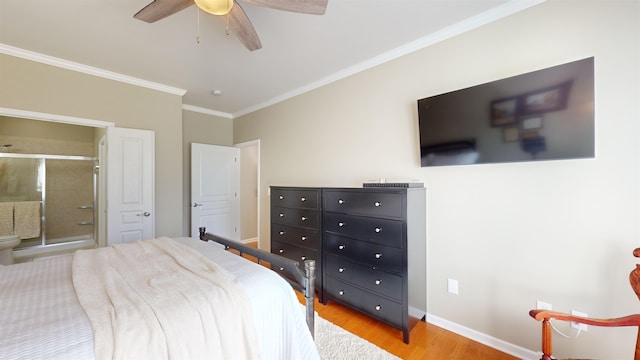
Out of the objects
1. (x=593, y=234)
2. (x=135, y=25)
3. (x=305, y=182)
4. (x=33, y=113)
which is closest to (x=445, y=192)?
(x=593, y=234)

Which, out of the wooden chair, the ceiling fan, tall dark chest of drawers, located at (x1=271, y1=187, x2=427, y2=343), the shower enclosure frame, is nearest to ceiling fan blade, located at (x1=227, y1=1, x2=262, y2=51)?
the ceiling fan

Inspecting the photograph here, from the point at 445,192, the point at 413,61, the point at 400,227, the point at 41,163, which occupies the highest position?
the point at 413,61

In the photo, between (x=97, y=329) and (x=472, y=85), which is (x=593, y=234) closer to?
(x=472, y=85)

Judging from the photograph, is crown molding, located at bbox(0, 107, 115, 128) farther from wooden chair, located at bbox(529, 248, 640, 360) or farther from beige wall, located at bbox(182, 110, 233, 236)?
wooden chair, located at bbox(529, 248, 640, 360)

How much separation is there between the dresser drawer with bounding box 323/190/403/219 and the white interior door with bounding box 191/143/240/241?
268cm

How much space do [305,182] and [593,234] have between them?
2733 millimetres

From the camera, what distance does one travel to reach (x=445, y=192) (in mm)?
2152

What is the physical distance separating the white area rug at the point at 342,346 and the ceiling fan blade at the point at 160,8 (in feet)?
8.34

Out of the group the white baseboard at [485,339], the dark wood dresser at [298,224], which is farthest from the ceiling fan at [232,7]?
the white baseboard at [485,339]

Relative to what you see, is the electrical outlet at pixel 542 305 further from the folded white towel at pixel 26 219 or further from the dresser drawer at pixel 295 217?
the folded white towel at pixel 26 219

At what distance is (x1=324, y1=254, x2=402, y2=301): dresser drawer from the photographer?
201cm

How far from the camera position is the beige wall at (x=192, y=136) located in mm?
4160

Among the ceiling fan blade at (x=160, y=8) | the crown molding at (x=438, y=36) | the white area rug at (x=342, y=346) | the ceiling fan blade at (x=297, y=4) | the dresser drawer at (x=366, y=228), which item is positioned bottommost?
the white area rug at (x=342, y=346)

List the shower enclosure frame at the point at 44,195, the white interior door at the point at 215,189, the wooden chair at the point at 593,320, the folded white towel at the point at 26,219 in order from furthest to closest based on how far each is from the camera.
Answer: the white interior door at the point at 215,189, the shower enclosure frame at the point at 44,195, the folded white towel at the point at 26,219, the wooden chair at the point at 593,320
